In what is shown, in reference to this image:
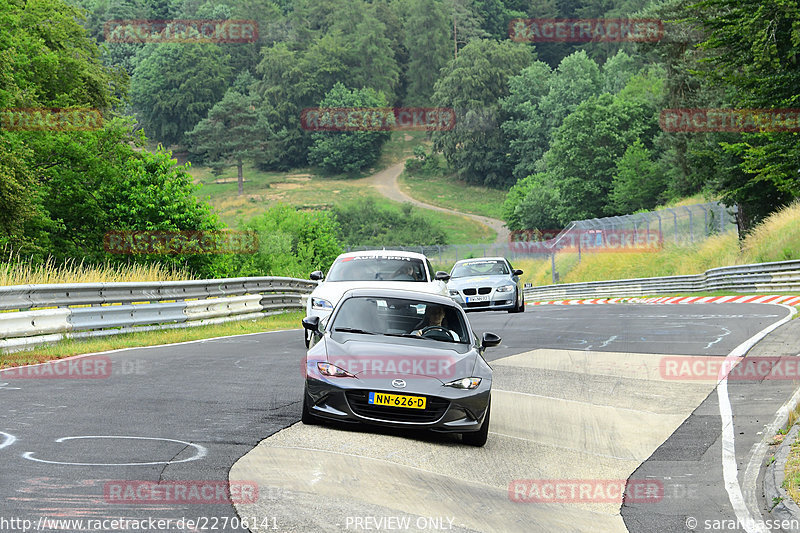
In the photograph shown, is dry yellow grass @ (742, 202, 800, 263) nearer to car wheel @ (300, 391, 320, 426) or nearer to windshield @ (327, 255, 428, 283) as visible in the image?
windshield @ (327, 255, 428, 283)

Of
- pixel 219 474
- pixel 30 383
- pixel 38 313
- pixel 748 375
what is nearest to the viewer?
pixel 219 474

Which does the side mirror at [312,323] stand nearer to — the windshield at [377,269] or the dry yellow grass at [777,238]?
the windshield at [377,269]

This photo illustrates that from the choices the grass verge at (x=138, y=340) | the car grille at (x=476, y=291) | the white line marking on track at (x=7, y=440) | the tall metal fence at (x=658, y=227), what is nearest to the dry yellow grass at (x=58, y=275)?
the grass verge at (x=138, y=340)

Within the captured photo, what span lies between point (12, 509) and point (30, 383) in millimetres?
6010

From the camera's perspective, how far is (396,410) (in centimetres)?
857

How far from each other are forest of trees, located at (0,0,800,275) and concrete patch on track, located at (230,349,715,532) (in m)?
13.1

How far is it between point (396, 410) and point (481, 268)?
19.7m

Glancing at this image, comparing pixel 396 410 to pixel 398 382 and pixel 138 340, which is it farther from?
pixel 138 340

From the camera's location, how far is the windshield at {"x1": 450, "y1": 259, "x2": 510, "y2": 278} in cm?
2745

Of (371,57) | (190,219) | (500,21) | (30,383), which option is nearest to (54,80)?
(190,219)

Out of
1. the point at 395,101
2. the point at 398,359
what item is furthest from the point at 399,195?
the point at 398,359

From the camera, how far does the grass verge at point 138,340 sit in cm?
1398

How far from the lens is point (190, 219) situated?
3900 cm

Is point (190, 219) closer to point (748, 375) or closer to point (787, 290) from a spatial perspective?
point (787, 290)
